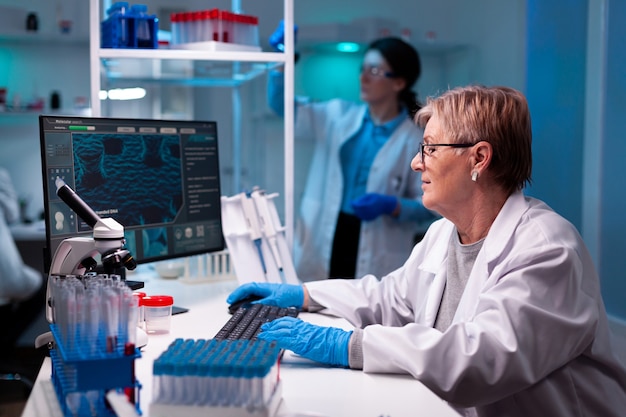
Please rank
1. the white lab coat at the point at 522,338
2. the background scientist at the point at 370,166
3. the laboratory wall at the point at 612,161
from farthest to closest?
the background scientist at the point at 370,166 < the laboratory wall at the point at 612,161 < the white lab coat at the point at 522,338

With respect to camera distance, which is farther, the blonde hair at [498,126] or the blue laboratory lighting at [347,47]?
the blue laboratory lighting at [347,47]

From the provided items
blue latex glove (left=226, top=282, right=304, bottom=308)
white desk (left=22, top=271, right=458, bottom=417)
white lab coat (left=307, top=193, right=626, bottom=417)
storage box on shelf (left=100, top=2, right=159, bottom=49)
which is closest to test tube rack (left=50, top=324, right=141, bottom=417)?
white desk (left=22, top=271, right=458, bottom=417)

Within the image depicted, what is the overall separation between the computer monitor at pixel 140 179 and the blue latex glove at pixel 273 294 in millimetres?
208

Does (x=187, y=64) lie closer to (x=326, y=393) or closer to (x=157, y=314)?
(x=157, y=314)

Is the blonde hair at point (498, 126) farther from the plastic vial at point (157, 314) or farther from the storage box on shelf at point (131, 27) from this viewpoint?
the storage box on shelf at point (131, 27)

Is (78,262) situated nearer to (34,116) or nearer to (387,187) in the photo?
(387,187)

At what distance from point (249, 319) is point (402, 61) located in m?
2.12

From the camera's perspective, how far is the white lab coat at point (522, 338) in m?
1.26

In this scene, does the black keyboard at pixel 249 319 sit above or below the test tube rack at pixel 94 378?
below

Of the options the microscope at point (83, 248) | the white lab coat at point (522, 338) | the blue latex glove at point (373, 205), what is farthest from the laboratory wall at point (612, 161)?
the microscope at point (83, 248)

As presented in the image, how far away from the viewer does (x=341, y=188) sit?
3.39 metres

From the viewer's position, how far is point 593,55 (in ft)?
9.67

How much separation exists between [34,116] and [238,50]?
3.03m

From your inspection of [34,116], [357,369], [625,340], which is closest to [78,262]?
[357,369]
